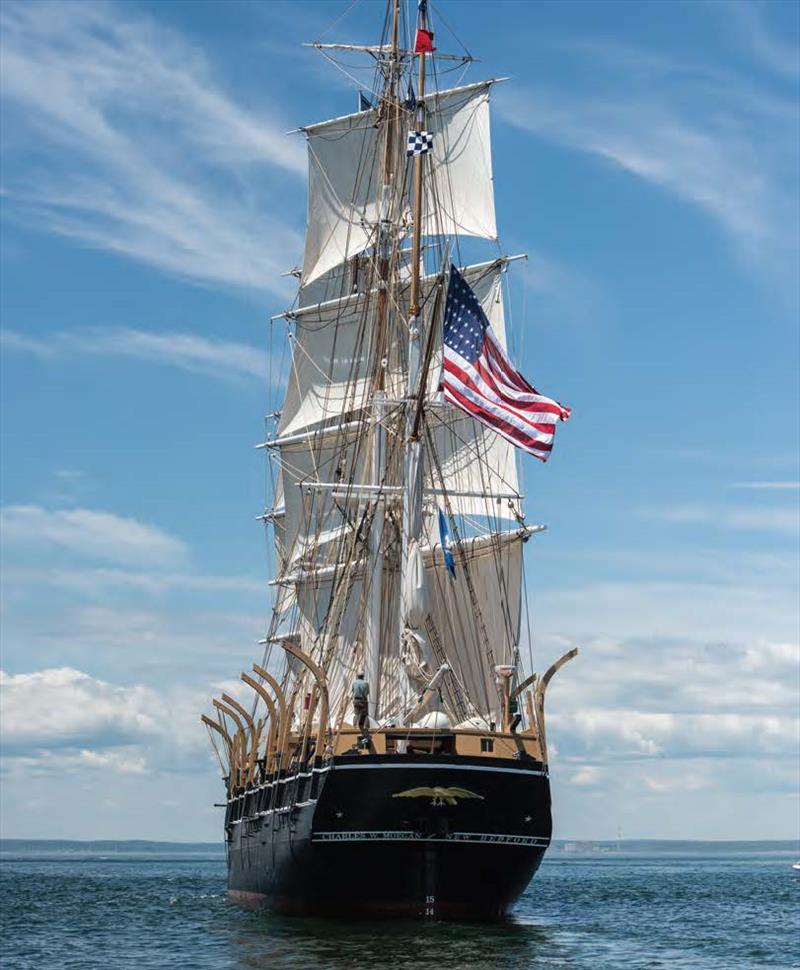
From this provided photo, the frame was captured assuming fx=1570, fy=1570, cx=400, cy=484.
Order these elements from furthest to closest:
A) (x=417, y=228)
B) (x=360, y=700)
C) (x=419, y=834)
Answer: (x=417, y=228) < (x=360, y=700) < (x=419, y=834)

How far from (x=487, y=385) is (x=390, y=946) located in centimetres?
1562

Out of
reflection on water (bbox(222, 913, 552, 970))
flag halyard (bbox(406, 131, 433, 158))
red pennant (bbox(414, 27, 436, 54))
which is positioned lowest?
reflection on water (bbox(222, 913, 552, 970))

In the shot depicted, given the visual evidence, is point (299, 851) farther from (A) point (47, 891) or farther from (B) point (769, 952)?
(A) point (47, 891)

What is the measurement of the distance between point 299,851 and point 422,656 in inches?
334

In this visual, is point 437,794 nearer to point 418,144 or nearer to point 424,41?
point 418,144

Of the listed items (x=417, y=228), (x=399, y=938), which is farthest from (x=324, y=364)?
(x=399, y=938)

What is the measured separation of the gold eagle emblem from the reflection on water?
Result: 319 centimetres

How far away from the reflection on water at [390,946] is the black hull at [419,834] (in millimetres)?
705

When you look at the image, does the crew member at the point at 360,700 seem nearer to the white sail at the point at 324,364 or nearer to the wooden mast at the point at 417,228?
the wooden mast at the point at 417,228

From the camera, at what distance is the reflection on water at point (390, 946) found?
34719 mm

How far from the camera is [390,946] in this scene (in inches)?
1453

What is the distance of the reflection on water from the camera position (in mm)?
34719

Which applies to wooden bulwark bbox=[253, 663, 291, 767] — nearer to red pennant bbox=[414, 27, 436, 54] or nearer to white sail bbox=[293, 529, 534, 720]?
white sail bbox=[293, 529, 534, 720]

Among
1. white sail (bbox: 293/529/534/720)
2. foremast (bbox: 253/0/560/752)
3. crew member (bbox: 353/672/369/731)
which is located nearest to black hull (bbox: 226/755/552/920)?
crew member (bbox: 353/672/369/731)
